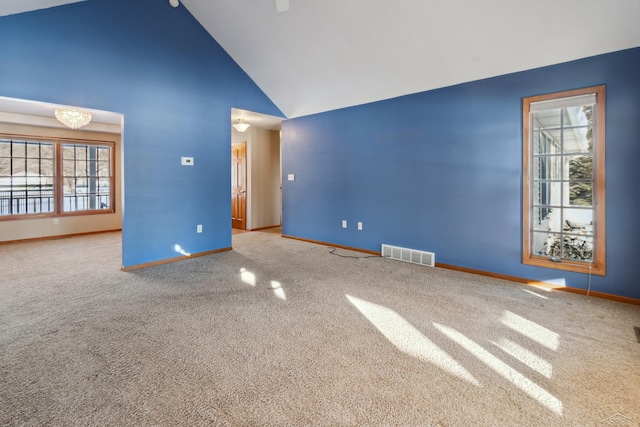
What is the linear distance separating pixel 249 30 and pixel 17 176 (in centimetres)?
568

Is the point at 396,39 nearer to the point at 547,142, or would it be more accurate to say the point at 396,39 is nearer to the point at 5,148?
the point at 547,142

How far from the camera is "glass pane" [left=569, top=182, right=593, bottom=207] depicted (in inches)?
125

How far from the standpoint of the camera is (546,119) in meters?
3.56

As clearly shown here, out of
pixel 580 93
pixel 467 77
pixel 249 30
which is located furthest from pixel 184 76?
pixel 580 93

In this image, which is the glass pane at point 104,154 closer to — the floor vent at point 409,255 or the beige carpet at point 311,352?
the beige carpet at point 311,352

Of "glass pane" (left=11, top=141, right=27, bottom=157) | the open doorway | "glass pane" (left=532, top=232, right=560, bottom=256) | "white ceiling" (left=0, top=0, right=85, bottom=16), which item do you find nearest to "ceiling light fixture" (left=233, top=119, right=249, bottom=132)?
the open doorway

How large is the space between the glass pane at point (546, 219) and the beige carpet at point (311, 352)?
77 cm

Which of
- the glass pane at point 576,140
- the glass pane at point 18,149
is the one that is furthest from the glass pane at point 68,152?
the glass pane at point 576,140

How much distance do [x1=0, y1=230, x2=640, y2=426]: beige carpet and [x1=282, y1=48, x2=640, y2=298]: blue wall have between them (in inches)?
21.6

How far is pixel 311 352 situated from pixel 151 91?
13.2ft

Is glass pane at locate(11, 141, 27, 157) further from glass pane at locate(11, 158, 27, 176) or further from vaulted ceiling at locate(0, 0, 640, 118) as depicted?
vaulted ceiling at locate(0, 0, 640, 118)

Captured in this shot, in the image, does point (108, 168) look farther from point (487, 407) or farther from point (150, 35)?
point (487, 407)

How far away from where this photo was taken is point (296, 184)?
602cm

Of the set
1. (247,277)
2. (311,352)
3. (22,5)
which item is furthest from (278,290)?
(22,5)
